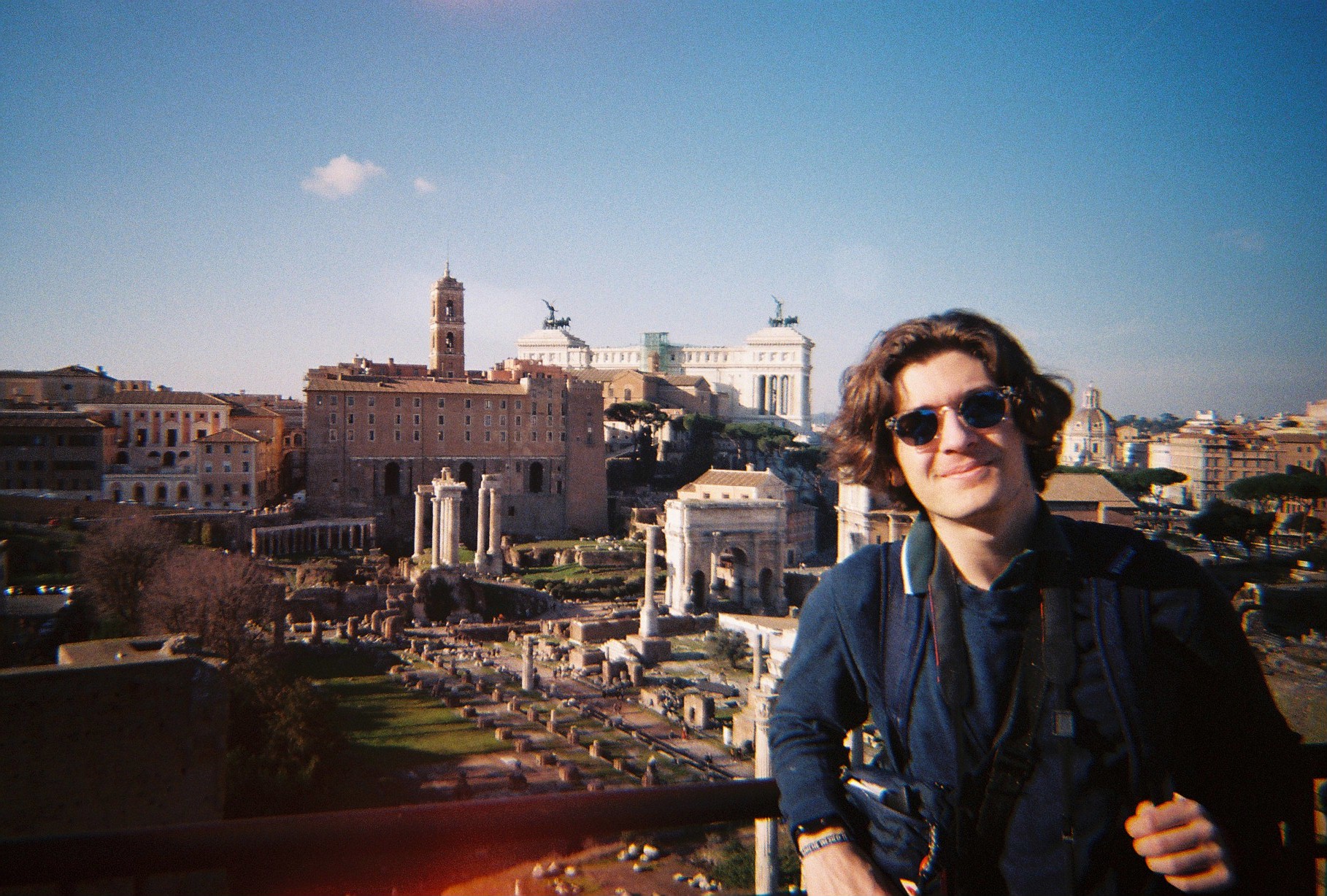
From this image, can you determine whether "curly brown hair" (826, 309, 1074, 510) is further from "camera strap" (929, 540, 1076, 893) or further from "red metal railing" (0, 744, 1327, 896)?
"red metal railing" (0, 744, 1327, 896)

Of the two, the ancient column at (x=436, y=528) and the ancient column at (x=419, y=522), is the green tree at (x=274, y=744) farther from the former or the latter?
the ancient column at (x=419, y=522)

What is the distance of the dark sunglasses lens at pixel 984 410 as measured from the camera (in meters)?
1.49

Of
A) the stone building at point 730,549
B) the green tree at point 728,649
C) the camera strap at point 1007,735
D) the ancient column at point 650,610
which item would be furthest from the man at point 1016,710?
the stone building at point 730,549

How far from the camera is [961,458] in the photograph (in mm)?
1470

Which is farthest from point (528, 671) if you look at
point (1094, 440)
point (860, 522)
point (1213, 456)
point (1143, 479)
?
point (1094, 440)

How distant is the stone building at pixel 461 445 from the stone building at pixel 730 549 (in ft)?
33.8

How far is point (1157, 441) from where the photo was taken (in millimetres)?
22438

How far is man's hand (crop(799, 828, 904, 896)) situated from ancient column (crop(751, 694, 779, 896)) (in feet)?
0.49

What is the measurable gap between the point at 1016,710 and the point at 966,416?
49cm

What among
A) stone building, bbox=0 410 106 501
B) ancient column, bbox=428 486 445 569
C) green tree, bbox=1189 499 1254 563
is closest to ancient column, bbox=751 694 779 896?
green tree, bbox=1189 499 1254 563

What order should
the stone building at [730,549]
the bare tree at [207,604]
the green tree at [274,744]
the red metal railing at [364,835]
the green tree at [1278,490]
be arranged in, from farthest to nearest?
the stone building at [730,549] → the bare tree at [207,604] → the green tree at [1278,490] → the green tree at [274,744] → the red metal railing at [364,835]

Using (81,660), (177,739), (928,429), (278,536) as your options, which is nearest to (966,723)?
(928,429)

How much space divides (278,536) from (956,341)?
97.3 feet

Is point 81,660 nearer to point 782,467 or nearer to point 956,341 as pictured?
point 956,341
